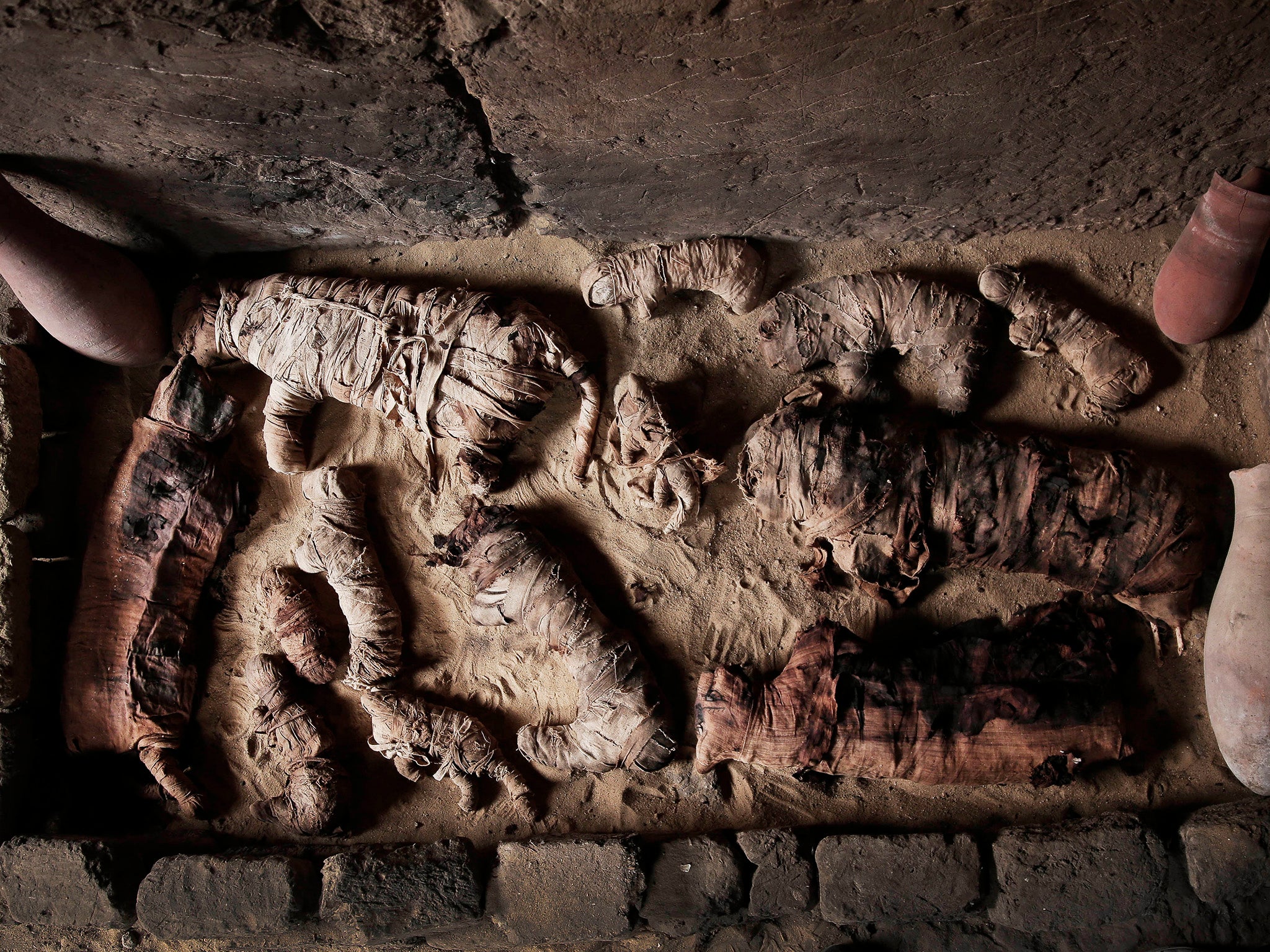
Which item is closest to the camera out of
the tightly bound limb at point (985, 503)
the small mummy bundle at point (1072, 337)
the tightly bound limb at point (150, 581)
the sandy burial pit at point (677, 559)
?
the tightly bound limb at point (985, 503)

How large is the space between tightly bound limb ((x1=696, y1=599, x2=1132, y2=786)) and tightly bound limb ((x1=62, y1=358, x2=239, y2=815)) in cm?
234

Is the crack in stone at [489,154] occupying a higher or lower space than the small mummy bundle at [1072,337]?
higher

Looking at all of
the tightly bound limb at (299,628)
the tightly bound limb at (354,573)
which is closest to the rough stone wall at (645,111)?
the tightly bound limb at (354,573)

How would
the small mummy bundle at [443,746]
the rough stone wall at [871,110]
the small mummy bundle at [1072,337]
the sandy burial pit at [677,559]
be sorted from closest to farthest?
the rough stone wall at [871,110] < the small mummy bundle at [1072,337] < the sandy burial pit at [677,559] < the small mummy bundle at [443,746]

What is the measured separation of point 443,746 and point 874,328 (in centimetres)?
241

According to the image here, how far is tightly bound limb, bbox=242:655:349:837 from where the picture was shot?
11.1 feet

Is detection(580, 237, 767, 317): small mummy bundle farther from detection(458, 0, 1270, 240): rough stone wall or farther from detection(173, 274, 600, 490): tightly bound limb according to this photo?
detection(173, 274, 600, 490): tightly bound limb

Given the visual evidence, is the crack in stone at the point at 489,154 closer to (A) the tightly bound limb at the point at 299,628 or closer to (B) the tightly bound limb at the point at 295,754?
(A) the tightly bound limb at the point at 299,628

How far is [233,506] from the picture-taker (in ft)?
12.0

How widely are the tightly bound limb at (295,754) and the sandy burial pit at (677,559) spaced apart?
0.41ft

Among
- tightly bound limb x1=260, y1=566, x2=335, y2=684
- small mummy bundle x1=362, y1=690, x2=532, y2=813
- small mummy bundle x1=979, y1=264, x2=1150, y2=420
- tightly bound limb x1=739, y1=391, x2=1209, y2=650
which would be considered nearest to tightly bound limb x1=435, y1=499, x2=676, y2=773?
small mummy bundle x1=362, y1=690, x2=532, y2=813

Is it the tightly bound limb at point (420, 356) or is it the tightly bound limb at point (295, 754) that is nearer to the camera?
the tightly bound limb at point (420, 356)

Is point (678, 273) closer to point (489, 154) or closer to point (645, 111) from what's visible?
point (645, 111)

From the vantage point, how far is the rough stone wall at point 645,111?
2371 millimetres
